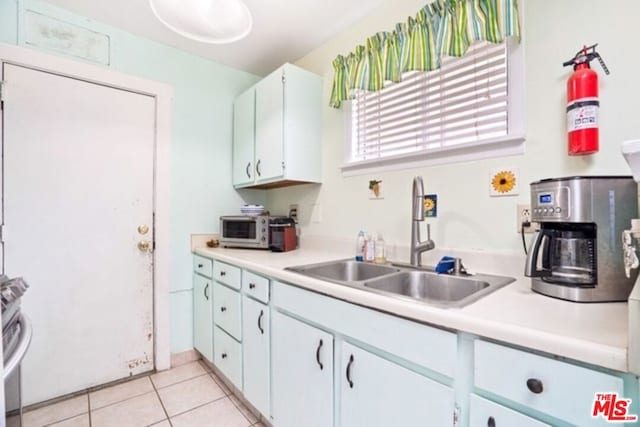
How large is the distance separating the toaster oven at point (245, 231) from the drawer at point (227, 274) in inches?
12.3

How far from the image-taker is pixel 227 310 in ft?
6.15

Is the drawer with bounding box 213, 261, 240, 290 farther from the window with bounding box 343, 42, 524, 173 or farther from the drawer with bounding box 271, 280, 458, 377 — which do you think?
the window with bounding box 343, 42, 524, 173

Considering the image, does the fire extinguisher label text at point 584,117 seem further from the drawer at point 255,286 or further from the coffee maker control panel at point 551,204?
the drawer at point 255,286

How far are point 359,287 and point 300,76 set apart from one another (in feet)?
5.31

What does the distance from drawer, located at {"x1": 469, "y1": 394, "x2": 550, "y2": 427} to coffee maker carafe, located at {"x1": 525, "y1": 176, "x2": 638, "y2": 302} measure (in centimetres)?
40

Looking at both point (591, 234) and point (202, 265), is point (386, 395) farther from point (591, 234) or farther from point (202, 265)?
point (202, 265)

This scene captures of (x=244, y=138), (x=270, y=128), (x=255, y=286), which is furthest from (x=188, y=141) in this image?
(x=255, y=286)

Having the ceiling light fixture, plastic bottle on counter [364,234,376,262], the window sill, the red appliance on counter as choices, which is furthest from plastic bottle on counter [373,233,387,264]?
the ceiling light fixture

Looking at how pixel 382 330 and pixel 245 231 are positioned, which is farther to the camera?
pixel 245 231

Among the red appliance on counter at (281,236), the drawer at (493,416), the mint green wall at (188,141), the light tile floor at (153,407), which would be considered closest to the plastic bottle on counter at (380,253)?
the red appliance on counter at (281,236)

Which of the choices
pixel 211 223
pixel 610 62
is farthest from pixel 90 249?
pixel 610 62

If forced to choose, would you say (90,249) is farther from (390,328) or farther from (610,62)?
(610,62)

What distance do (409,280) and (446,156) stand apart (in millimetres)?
650

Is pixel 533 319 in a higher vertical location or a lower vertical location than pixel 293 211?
lower
